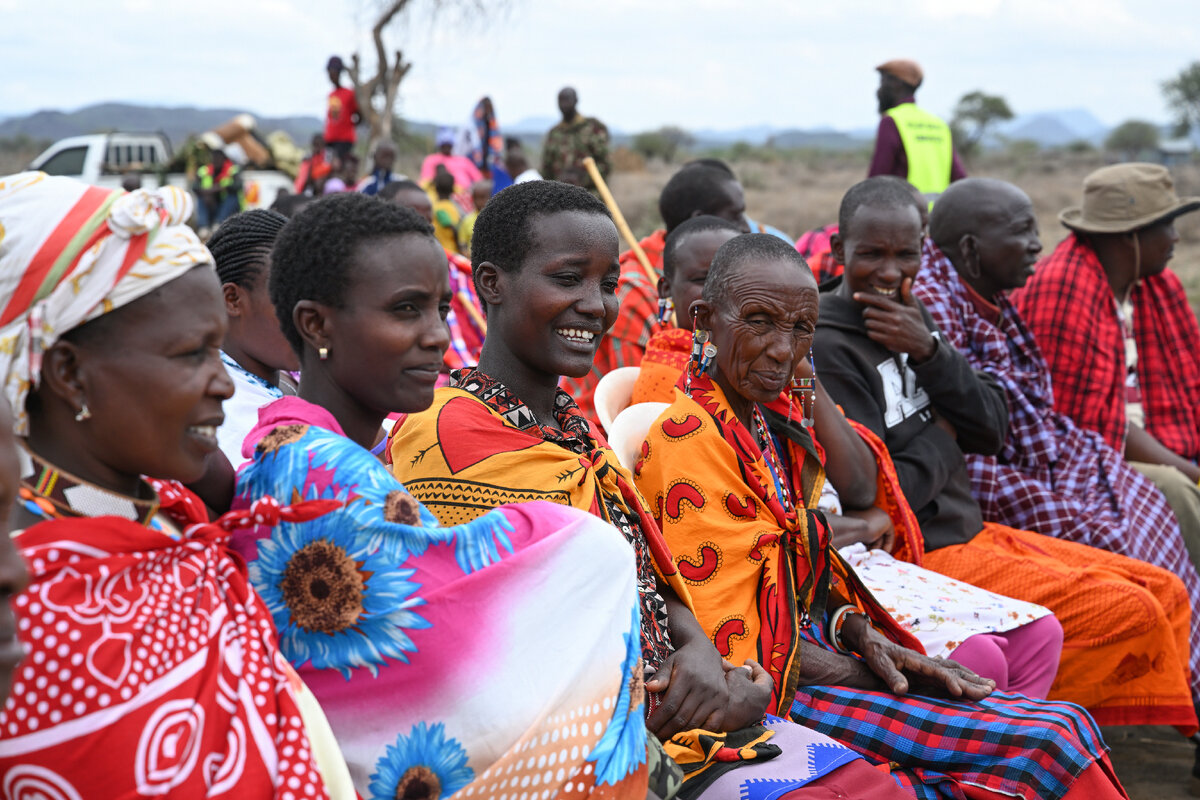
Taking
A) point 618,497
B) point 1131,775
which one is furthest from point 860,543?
point 1131,775

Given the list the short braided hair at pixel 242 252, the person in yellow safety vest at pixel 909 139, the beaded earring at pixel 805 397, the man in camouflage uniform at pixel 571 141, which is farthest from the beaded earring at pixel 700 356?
the man in camouflage uniform at pixel 571 141

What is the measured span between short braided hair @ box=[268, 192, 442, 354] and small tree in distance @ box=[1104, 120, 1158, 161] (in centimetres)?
4092

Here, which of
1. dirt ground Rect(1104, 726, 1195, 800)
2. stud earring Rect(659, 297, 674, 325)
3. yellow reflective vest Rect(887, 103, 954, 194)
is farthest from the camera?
yellow reflective vest Rect(887, 103, 954, 194)

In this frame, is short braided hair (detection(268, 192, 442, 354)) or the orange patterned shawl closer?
short braided hair (detection(268, 192, 442, 354))

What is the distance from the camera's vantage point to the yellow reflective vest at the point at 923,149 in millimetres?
7297

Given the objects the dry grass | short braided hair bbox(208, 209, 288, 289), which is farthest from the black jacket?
the dry grass

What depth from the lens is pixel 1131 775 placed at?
13.7ft

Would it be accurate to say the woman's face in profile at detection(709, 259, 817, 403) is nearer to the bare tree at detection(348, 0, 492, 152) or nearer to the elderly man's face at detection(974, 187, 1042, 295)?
the elderly man's face at detection(974, 187, 1042, 295)

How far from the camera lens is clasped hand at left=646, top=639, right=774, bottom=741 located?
7.71ft

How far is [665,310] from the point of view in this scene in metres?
4.27

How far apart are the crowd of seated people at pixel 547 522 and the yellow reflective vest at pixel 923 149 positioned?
262 centimetres

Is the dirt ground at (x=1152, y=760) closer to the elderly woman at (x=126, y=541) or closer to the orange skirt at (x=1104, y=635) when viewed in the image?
the orange skirt at (x=1104, y=635)

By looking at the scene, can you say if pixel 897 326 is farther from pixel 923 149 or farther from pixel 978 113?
pixel 978 113

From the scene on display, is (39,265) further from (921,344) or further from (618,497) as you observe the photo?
(921,344)
